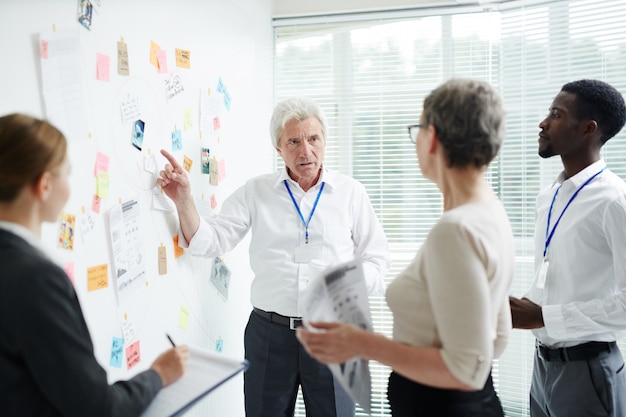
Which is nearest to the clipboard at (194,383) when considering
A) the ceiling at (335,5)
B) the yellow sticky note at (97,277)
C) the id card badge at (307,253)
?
the yellow sticky note at (97,277)

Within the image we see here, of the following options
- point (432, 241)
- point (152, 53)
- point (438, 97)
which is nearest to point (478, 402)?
point (432, 241)

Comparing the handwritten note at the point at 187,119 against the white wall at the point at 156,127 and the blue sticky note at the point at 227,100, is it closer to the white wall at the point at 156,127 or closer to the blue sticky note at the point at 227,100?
the white wall at the point at 156,127

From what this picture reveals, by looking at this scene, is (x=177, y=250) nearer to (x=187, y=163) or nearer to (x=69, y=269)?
(x=187, y=163)

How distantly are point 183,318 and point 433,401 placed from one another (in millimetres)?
1307

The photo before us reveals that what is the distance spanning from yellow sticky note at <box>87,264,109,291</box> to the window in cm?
180

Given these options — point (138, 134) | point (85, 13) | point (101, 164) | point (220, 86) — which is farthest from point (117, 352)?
point (220, 86)

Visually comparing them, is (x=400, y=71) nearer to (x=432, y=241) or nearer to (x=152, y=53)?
(x=152, y=53)

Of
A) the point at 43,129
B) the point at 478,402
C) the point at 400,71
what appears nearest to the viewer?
the point at 43,129

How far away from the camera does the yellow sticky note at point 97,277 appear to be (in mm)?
1736

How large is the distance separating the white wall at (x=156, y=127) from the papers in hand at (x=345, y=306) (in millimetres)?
763

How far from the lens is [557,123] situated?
84.1 inches

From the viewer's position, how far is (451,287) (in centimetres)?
116

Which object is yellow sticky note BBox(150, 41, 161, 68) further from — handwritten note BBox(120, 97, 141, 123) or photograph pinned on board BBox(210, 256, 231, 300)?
photograph pinned on board BBox(210, 256, 231, 300)

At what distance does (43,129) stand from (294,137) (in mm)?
1463
